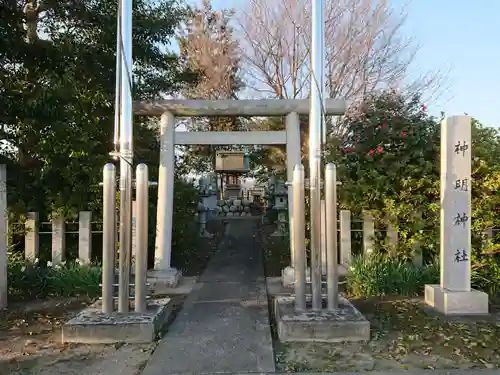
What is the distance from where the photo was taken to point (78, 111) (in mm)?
7500

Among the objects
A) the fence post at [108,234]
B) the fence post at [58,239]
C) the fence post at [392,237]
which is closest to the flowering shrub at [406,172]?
the fence post at [392,237]

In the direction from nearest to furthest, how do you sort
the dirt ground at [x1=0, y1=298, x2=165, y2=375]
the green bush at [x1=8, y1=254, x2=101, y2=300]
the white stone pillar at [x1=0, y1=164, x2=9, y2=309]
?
the dirt ground at [x1=0, y1=298, x2=165, y2=375] < the white stone pillar at [x1=0, y1=164, x2=9, y2=309] < the green bush at [x1=8, y1=254, x2=101, y2=300]

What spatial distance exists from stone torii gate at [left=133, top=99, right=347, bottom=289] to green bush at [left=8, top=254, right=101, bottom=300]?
3.30ft

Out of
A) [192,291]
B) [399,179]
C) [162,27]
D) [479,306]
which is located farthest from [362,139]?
[162,27]

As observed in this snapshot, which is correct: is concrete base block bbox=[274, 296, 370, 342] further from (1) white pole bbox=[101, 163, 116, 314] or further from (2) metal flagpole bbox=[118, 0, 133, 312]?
(1) white pole bbox=[101, 163, 116, 314]

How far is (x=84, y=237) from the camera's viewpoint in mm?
7074

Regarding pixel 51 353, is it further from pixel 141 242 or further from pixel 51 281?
pixel 51 281

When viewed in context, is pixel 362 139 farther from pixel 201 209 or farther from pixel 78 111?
pixel 201 209

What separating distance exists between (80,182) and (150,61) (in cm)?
302

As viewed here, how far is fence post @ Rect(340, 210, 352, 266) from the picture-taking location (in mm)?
7273

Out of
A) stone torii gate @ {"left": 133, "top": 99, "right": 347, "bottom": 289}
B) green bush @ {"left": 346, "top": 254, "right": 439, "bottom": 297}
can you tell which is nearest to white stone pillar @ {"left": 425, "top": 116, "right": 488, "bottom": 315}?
green bush @ {"left": 346, "top": 254, "right": 439, "bottom": 297}

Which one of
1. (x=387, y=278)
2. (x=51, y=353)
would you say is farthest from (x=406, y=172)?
(x=51, y=353)

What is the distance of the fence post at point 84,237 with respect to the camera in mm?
7055

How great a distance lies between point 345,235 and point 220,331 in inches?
129
